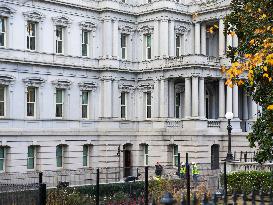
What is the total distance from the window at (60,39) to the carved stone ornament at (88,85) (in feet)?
9.85

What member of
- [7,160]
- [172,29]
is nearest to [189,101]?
[172,29]

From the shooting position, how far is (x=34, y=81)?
43438 mm

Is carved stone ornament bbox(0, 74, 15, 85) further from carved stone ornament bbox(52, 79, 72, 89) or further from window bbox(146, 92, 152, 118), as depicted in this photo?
window bbox(146, 92, 152, 118)

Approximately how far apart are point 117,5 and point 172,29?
475cm

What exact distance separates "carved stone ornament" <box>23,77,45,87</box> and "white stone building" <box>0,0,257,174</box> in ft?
0.26

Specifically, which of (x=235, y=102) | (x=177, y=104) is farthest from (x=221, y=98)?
(x=177, y=104)

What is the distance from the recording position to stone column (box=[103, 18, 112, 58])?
48.0 meters

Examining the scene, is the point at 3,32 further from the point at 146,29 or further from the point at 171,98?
the point at 171,98

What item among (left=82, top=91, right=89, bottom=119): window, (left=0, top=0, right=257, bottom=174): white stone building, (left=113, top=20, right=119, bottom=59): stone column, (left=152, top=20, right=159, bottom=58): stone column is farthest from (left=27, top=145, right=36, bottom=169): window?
(left=152, top=20, right=159, bottom=58): stone column

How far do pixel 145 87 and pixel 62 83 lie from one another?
766cm

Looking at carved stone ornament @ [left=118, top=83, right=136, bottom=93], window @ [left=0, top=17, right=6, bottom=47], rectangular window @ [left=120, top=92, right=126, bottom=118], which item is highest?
window @ [left=0, top=17, right=6, bottom=47]

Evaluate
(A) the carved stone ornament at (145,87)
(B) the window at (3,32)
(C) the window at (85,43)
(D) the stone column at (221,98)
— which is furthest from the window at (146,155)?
(B) the window at (3,32)

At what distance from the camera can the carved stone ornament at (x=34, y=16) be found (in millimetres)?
43044

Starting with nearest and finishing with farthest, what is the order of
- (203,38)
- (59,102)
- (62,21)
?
(62,21) → (59,102) → (203,38)
